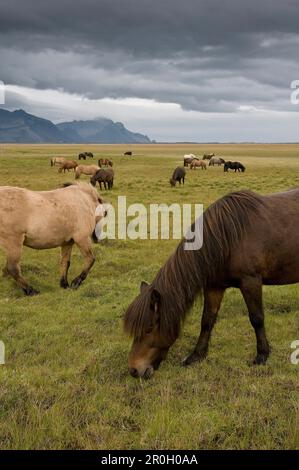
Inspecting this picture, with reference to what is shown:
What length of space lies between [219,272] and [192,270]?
38 centimetres

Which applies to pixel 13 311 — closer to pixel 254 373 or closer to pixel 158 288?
pixel 158 288

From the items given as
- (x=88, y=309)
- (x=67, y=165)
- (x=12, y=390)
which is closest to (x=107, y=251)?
(x=88, y=309)

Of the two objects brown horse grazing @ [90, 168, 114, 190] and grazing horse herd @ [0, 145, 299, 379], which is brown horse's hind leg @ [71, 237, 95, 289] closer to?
grazing horse herd @ [0, 145, 299, 379]

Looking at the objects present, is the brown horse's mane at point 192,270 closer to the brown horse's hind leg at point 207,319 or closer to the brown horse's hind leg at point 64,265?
the brown horse's hind leg at point 207,319

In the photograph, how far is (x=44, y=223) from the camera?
830 centimetres

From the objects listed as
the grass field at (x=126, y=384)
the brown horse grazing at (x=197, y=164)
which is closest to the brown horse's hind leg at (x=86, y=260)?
the grass field at (x=126, y=384)

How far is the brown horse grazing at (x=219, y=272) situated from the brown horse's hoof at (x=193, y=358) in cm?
1

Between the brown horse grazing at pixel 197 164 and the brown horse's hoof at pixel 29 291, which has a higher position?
the brown horse grazing at pixel 197 164

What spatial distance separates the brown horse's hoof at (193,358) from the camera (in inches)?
206

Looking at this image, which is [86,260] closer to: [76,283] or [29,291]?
[76,283]

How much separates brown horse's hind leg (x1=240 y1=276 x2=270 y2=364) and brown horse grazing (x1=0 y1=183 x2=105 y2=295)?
4.66m

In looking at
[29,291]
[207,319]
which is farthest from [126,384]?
[29,291]

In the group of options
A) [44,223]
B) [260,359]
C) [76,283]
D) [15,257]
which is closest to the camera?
[260,359]
